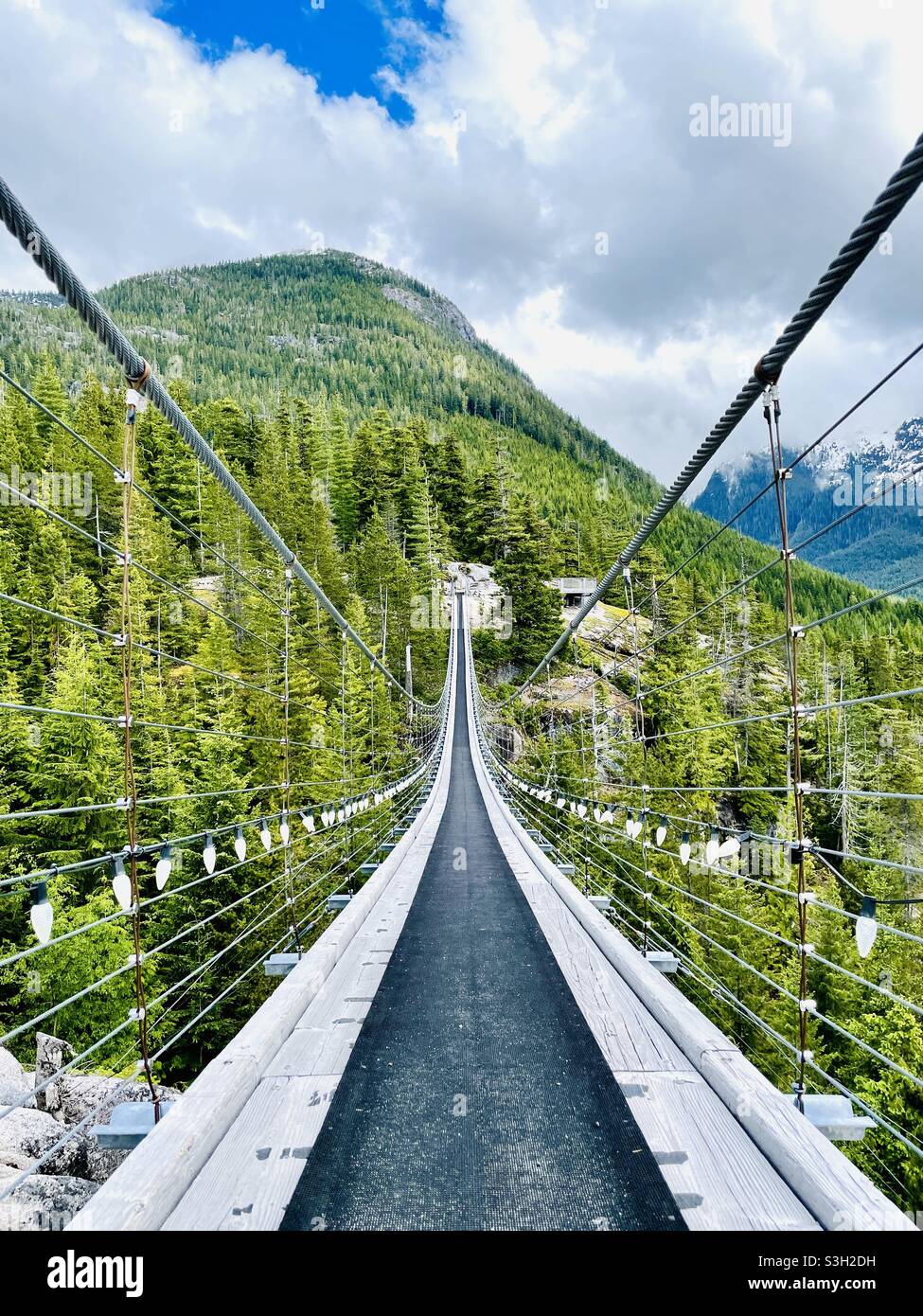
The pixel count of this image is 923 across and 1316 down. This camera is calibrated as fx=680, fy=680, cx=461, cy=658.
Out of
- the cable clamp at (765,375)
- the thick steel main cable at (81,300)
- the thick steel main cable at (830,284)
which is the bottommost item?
the cable clamp at (765,375)

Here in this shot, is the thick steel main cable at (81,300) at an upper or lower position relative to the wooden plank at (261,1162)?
upper

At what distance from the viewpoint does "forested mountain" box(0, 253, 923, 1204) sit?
42.9 feet

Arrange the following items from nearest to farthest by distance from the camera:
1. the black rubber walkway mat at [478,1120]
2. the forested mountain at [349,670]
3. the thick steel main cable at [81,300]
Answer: the black rubber walkway mat at [478,1120] < the thick steel main cable at [81,300] < the forested mountain at [349,670]

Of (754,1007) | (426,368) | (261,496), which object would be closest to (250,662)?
(261,496)

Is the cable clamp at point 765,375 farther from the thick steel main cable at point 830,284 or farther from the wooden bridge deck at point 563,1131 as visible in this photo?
the wooden bridge deck at point 563,1131

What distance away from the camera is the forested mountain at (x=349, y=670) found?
42.9 ft

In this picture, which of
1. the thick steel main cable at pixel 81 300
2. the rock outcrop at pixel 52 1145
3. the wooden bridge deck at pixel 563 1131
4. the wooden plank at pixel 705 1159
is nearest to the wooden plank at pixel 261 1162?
the wooden bridge deck at pixel 563 1131

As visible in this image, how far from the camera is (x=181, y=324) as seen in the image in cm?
11156

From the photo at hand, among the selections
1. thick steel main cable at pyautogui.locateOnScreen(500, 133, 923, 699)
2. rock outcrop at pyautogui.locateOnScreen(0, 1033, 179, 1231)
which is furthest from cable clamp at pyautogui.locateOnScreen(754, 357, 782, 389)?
rock outcrop at pyautogui.locateOnScreen(0, 1033, 179, 1231)

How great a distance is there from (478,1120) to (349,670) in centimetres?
1717

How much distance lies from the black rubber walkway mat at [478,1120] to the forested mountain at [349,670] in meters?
0.93

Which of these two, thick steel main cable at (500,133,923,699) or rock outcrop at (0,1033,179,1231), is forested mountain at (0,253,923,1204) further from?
thick steel main cable at (500,133,923,699)
